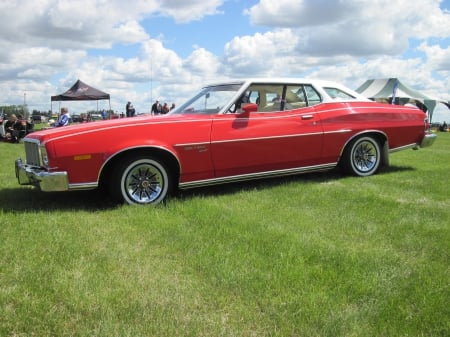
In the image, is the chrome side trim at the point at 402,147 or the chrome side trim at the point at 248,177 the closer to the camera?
the chrome side trim at the point at 248,177

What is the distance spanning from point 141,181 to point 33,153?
133 centimetres

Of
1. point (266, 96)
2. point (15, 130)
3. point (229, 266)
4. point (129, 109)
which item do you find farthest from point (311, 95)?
point (129, 109)

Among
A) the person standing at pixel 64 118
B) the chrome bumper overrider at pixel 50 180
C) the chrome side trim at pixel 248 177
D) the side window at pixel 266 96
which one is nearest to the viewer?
the chrome bumper overrider at pixel 50 180

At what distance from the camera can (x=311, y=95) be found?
674 cm

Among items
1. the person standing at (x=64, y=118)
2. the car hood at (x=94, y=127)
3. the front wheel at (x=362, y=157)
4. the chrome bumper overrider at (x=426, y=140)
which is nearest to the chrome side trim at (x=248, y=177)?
the front wheel at (x=362, y=157)

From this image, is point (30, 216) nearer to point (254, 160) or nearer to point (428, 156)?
point (254, 160)

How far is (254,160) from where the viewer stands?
19.7 ft

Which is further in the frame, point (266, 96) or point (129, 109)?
point (129, 109)

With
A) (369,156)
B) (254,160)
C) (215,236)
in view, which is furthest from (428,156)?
(215,236)

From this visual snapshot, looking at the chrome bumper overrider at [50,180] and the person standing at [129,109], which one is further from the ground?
the person standing at [129,109]

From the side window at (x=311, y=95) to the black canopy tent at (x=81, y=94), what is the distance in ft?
61.3

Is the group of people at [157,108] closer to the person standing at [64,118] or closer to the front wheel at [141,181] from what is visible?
the person standing at [64,118]

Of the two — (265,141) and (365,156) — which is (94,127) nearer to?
(265,141)

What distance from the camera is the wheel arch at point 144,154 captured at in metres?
5.25
